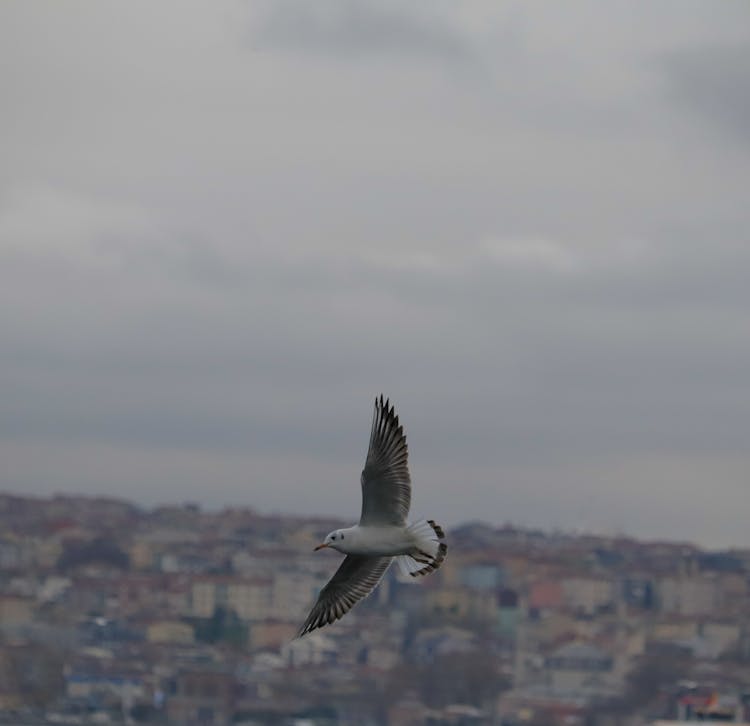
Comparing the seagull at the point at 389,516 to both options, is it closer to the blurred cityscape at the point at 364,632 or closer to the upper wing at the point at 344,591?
the upper wing at the point at 344,591

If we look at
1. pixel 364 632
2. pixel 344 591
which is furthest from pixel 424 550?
pixel 364 632

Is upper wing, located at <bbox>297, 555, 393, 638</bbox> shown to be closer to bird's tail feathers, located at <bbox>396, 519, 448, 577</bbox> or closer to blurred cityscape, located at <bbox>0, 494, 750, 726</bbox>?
bird's tail feathers, located at <bbox>396, 519, 448, 577</bbox>

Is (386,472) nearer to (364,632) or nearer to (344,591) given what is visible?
(344,591)

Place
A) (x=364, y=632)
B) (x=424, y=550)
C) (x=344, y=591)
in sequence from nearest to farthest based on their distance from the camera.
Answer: (x=424, y=550) < (x=344, y=591) < (x=364, y=632)

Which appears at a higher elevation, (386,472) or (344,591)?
(386,472)

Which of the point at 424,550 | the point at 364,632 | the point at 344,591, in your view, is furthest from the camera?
the point at 364,632

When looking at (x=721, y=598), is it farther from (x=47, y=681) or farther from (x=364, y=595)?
(x=364, y=595)

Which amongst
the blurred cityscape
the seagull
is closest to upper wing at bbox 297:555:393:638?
the seagull
